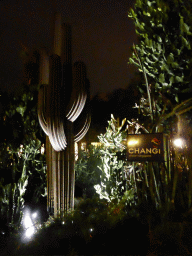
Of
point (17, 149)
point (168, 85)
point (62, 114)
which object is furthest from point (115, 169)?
point (168, 85)

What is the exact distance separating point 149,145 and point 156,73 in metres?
1.41

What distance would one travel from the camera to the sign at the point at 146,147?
3900 mm

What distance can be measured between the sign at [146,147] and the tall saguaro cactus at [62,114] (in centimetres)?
145

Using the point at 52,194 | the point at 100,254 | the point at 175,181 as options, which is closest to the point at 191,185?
the point at 175,181

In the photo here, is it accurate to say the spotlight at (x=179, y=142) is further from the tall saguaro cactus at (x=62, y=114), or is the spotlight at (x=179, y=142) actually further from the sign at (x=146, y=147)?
the tall saguaro cactus at (x=62, y=114)

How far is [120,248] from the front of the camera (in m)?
3.37

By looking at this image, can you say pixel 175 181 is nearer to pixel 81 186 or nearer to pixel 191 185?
pixel 191 185

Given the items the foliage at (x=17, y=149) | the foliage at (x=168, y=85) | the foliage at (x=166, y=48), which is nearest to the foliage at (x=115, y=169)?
the foliage at (x=168, y=85)

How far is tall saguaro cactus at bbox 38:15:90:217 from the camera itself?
4.57 metres

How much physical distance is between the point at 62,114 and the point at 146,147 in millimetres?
1854

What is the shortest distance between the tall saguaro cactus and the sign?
4.74 feet

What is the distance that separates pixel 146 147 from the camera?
3.98m

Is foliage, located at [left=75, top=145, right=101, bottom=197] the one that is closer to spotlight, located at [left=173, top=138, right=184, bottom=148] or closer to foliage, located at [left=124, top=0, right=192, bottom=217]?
foliage, located at [left=124, top=0, right=192, bottom=217]

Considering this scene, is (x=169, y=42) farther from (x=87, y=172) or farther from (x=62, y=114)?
(x=87, y=172)
